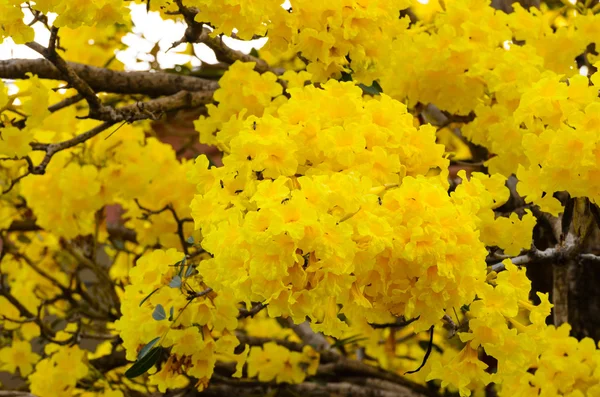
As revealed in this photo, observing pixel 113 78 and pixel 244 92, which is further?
pixel 113 78

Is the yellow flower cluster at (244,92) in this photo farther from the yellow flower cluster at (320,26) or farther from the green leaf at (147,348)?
the green leaf at (147,348)

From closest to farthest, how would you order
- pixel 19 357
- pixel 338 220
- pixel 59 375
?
pixel 338 220, pixel 59 375, pixel 19 357

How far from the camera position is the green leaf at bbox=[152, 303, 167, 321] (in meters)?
0.96

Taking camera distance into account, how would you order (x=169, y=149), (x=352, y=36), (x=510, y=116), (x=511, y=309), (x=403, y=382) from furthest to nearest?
(x=403, y=382) < (x=169, y=149) < (x=510, y=116) < (x=352, y=36) < (x=511, y=309)

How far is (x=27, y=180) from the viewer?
1.51 meters

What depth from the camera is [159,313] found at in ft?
3.15

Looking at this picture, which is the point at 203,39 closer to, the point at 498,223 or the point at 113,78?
the point at 113,78

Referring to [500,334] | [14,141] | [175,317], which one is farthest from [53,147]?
[500,334]

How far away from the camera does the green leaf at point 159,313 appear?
96 centimetres

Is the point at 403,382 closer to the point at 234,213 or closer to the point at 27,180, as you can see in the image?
the point at 27,180

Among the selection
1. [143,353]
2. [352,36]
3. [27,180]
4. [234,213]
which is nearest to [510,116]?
[352,36]

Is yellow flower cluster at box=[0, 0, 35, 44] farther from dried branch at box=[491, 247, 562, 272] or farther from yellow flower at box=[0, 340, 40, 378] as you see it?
yellow flower at box=[0, 340, 40, 378]

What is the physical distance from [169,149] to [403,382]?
0.79 meters

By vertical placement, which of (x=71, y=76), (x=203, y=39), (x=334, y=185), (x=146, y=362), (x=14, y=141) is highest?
(x=203, y=39)
